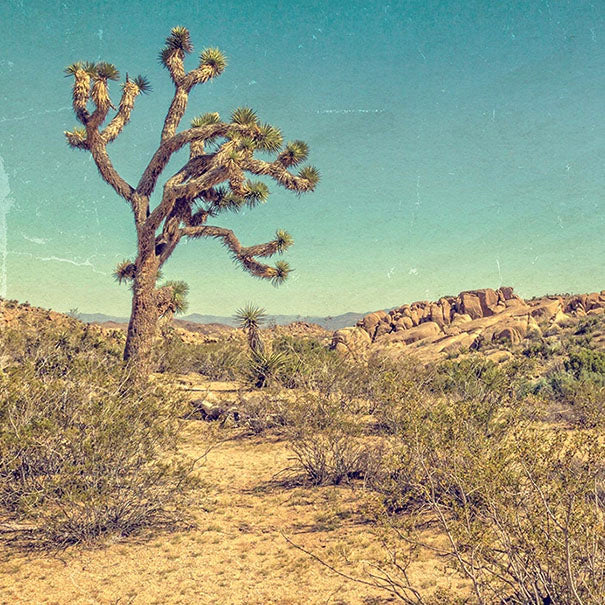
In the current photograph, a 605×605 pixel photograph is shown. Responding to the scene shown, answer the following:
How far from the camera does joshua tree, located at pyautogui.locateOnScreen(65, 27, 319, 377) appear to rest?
12.8 m

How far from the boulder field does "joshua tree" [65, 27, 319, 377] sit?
13.4 m

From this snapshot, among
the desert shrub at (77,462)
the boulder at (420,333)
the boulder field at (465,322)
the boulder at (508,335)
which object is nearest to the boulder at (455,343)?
the boulder field at (465,322)

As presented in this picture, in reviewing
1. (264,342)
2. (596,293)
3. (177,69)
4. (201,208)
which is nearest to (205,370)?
(264,342)

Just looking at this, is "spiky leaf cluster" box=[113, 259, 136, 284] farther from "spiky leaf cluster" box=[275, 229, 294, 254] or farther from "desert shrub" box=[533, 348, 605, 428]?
"desert shrub" box=[533, 348, 605, 428]

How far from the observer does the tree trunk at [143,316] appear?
488 inches

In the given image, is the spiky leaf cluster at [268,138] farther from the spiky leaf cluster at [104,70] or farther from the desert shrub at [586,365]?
the desert shrub at [586,365]

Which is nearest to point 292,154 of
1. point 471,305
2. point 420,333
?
point 420,333

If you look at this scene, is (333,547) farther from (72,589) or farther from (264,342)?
(264,342)

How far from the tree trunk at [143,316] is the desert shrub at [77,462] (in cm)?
627

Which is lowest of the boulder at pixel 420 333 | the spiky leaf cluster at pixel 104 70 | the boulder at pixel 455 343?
the boulder at pixel 455 343

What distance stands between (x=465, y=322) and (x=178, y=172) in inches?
1425

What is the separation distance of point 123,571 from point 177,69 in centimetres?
1468

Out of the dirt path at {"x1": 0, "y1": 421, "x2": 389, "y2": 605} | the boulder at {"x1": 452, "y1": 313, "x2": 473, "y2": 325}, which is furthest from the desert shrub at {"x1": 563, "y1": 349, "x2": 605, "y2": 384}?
Answer: the boulder at {"x1": 452, "y1": 313, "x2": 473, "y2": 325}

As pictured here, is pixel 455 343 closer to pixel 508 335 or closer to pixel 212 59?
pixel 508 335
